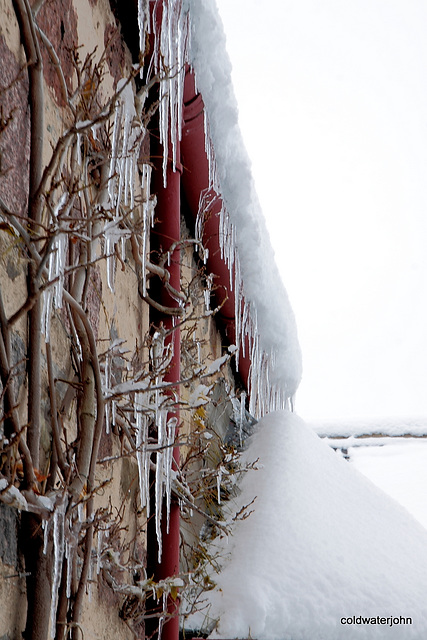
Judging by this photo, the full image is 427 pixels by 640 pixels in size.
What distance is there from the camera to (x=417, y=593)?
2227mm

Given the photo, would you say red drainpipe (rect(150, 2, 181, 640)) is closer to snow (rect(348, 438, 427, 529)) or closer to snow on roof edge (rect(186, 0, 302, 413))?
snow on roof edge (rect(186, 0, 302, 413))

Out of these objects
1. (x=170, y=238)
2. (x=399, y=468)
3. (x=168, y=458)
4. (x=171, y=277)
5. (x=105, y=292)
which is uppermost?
(x=170, y=238)

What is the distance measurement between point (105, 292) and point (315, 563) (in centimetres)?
118

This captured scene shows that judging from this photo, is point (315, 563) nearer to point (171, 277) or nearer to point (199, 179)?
point (171, 277)

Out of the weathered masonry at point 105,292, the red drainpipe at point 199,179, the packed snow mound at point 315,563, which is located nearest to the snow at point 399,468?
the packed snow mound at point 315,563

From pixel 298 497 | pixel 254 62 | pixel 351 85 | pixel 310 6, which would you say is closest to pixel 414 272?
pixel 298 497

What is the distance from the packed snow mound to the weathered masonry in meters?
0.15

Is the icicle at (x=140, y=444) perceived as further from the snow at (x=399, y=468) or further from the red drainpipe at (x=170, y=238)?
the snow at (x=399, y=468)

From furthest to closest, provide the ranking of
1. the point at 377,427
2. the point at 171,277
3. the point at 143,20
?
the point at 377,427
the point at 171,277
the point at 143,20

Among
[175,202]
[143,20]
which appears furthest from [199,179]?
[143,20]

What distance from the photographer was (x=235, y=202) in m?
2.50

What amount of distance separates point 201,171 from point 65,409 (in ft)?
4.28

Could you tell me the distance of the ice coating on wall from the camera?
191 centimetres

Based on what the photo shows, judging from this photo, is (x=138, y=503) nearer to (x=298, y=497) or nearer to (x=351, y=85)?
Result: (x=298, y=497)
